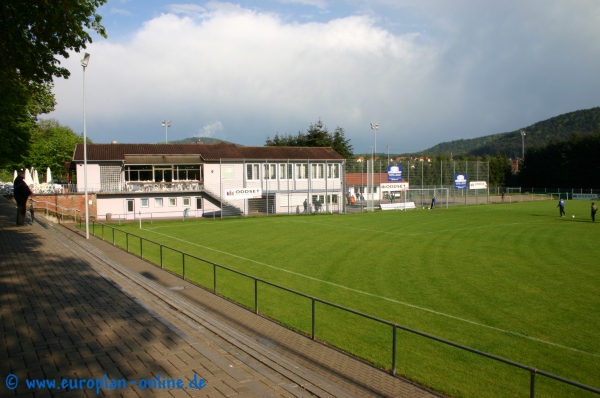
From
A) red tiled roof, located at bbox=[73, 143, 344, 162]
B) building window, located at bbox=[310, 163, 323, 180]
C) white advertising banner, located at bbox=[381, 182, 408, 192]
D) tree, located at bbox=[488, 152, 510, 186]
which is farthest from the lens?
tree, located at bbox=[488, 152, 510, 186]

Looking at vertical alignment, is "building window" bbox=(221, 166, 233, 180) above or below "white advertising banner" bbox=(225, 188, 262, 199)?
above

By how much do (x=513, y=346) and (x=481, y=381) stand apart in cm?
231

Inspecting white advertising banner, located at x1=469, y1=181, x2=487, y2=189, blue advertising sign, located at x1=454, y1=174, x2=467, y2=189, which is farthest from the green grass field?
white advertising banner, located at x1=469, y1=181, x2=487, y2=189

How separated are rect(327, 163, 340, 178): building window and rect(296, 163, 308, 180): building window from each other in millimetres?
3147

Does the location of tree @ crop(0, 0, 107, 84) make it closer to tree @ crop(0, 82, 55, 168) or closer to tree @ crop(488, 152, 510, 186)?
tree @ crop(0, 82, 55, 168)

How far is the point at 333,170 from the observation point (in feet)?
180

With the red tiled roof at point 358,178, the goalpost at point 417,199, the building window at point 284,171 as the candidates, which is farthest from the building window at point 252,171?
the goalpost at point 417,199

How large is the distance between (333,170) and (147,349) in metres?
48.3

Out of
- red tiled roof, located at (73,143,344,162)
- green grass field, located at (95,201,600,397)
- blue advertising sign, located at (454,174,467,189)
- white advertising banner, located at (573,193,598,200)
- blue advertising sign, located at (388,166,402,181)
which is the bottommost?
green grass field, located at (95,201,600,397)

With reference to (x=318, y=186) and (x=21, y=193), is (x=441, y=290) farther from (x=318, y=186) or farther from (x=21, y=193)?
(x=318, y=186)

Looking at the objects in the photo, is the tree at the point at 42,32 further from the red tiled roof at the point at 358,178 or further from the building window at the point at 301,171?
the red tiled roof at the point at 358,178

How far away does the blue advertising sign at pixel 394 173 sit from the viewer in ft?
184

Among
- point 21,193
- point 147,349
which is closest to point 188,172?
point 21,193

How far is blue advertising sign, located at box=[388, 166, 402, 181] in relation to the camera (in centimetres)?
5612
